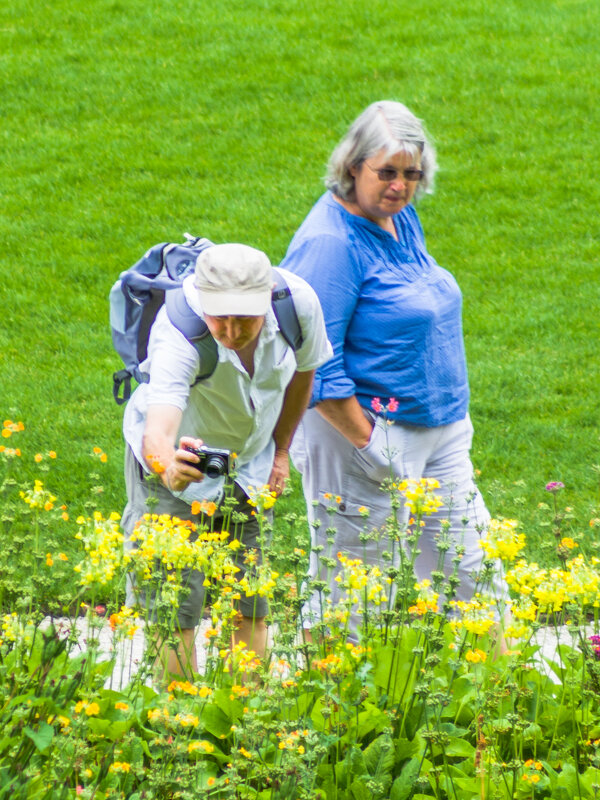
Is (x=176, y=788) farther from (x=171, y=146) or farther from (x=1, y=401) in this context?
(x=171, y=146)

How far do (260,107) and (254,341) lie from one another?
853cm

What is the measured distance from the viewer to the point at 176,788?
2.39 meters

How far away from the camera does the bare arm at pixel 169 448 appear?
2932mm

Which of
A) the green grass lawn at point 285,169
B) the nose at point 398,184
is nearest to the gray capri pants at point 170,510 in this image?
the nose at point 398,184

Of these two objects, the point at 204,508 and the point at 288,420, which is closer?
the point at 204,508

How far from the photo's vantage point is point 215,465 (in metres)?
2.94

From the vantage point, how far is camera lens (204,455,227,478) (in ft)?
9.62

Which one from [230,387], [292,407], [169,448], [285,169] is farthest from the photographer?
[285,169]

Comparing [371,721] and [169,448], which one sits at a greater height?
[169,448]

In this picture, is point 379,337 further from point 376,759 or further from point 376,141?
point 376,759

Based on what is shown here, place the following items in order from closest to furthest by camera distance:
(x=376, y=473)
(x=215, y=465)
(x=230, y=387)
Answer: (x=215, y=465)
(x=230, y=387)
(x=376, y=473)

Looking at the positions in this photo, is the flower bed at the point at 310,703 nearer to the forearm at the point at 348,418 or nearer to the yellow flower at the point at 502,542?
the yellow flower at the point at 502,542

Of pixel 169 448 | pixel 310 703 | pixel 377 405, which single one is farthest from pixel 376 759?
pixel 377 405

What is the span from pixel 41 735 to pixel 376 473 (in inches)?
67.3
